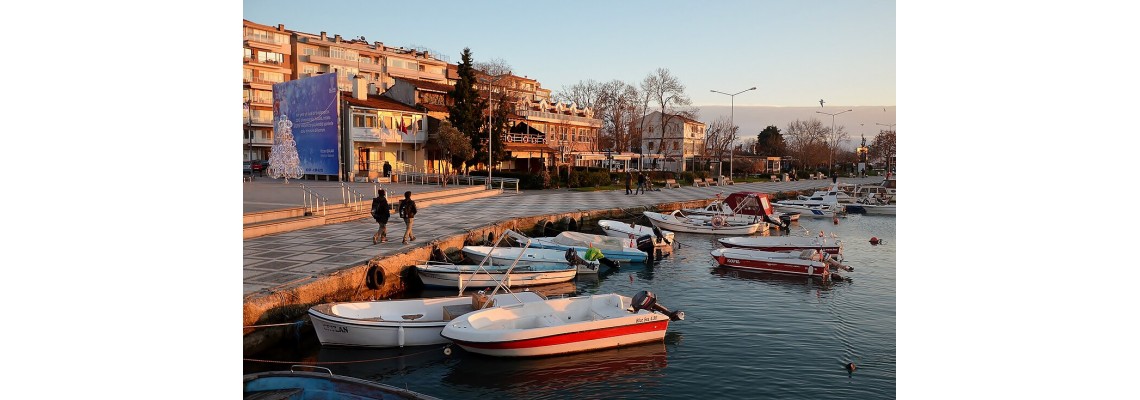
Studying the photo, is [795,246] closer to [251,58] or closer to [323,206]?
[323,206]

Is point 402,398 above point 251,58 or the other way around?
the other way around

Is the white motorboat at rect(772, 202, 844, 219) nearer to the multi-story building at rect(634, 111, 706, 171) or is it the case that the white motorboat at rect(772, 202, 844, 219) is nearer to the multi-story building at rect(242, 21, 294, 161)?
the multi-story building at rect(634, 111, 706, 171)

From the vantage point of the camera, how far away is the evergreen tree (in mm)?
45562

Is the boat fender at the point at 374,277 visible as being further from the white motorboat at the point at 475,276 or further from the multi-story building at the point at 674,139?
the multi-story building at the point at 674,139

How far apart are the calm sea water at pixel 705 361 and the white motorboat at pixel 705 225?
12.2m

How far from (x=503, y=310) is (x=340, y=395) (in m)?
4.56

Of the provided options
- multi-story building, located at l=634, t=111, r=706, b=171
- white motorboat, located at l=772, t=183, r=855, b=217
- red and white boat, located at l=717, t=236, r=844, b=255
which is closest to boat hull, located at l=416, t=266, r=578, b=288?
red and white boat, located at l=717, t=236, r=844, b=255

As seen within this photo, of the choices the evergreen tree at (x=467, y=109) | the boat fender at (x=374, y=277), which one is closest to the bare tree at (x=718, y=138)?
the evergreen tree at (x=467, y=109)

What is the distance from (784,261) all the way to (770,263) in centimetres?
37

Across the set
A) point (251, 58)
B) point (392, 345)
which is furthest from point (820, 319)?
point (251, 58)

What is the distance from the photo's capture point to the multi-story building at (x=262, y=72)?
5569 centimetres

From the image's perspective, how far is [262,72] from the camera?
2443 inches

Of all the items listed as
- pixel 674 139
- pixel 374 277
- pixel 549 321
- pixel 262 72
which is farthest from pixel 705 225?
pixel 262 72

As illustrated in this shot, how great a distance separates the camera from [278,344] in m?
11.3
